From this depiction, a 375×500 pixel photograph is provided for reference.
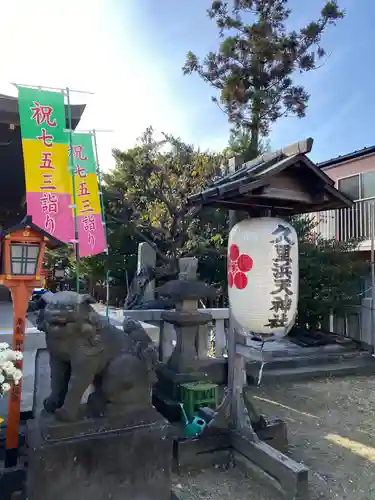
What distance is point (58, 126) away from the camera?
24.5 feet

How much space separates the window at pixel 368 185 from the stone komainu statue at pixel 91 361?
11.5 m

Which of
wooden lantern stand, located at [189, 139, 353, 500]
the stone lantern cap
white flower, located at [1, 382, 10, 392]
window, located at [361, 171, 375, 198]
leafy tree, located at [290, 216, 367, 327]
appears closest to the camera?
white flower, located at [1, 382, 10, 392]

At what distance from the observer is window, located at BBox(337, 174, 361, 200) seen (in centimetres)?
1345

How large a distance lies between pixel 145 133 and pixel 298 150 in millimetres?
10812

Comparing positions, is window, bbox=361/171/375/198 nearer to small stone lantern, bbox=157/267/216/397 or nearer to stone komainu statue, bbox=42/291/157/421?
small stone lantern, bbox=157/267/216/397

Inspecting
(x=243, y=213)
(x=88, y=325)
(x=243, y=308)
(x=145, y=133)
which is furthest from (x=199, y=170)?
(x=88, y=325)

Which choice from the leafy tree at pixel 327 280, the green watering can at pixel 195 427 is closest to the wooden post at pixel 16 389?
the green watering can at pixel 195 427

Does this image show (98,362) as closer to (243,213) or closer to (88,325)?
(88,325)

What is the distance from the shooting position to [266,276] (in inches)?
165

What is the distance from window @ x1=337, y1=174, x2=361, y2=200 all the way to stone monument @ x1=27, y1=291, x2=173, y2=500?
38.5 ft

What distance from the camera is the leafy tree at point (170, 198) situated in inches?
522

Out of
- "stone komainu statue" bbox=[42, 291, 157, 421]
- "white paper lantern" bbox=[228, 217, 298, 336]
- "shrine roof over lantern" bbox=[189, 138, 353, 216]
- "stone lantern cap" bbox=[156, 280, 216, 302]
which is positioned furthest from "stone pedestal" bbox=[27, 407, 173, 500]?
"stone lantern cap" bbox=[156, 280, 216, 302]

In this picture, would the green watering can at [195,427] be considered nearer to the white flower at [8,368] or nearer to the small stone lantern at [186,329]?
the small stone lantern at [186,329]

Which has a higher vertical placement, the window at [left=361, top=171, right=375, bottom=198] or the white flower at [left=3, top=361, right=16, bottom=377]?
the window at [left=361, top=171, right=375, bottom=198]
